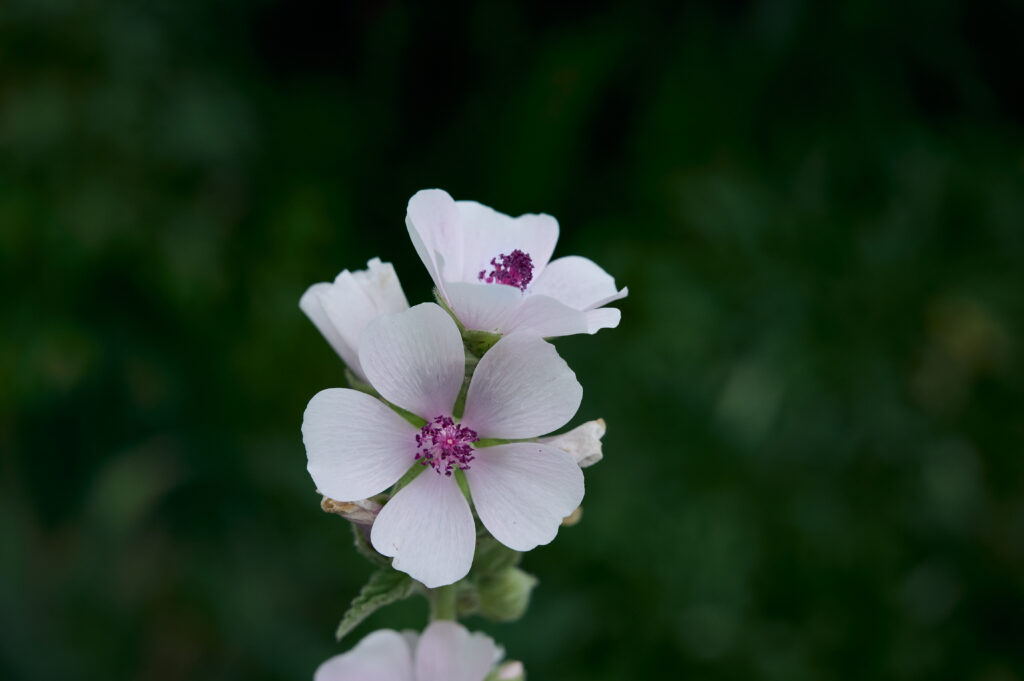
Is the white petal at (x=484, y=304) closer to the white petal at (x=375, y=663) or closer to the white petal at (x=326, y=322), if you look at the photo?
the white petal at (x=326, y=322)

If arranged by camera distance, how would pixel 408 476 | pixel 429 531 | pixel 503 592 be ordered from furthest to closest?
pixel 503 592 < pixel 408 476 < pixel 429 531

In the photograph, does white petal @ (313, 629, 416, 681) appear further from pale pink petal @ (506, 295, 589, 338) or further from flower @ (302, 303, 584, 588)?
pale pink petal @ (506, 295, 589, 338)

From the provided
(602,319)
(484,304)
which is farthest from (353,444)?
(602,319)

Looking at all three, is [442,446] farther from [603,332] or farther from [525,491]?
[603,332]

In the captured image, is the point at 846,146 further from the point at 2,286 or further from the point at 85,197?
the point at 2,286

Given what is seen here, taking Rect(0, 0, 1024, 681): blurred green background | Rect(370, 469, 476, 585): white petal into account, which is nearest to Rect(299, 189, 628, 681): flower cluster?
Rect(370, 469, 476, 585): white petal

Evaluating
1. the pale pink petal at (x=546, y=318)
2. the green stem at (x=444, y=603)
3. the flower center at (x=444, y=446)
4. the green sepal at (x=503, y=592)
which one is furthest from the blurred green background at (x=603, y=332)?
the pale pink petal at (x=546, y=318)

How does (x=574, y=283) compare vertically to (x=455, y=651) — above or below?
above
